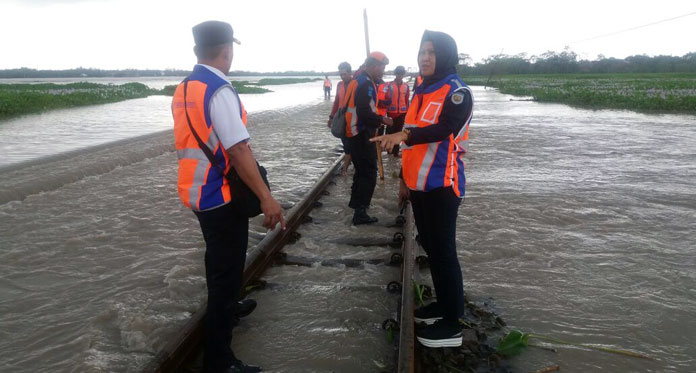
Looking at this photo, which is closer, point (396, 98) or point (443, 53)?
point (443, 53)

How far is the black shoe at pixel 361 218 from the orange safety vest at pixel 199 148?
129 inches

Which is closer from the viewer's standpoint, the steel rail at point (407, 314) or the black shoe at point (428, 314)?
the steel rail at point (407, 314)

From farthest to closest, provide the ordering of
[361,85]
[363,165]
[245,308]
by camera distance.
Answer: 1. [363,165]
2. [361,85]
3. [245,308]

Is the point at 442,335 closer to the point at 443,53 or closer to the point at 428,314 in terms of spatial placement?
the point at 428,314

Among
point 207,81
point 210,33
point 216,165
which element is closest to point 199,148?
point 216,165

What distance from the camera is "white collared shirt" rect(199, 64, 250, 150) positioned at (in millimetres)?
2176

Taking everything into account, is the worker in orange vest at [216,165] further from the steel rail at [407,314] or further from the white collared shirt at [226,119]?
the steel rail at [407,314]

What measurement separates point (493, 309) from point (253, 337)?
189 centimetres

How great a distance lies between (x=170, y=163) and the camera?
1018 cm

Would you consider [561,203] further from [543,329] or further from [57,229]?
[57,229]

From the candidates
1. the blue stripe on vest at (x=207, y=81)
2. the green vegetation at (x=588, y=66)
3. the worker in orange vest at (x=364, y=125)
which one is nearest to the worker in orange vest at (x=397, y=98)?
the worker in orange vest at (x=364, y=125)

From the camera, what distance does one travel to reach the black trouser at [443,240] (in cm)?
265

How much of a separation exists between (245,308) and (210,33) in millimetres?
1932

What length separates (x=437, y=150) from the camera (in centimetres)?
259
